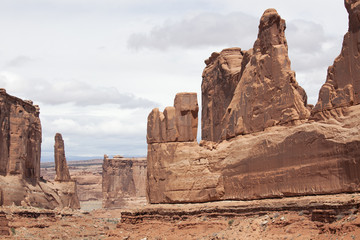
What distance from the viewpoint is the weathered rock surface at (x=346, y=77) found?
25.8m

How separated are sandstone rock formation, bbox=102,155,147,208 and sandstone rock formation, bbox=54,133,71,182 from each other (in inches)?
989

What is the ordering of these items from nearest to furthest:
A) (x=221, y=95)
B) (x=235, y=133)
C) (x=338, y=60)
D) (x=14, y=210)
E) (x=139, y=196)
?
(x=338, y=60) < (x=235, y=133) < (x=221, y=95) < (x=14, y=210) < (x=139, y=196)

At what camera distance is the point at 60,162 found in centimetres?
7231

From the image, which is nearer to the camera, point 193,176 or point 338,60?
point 338,60

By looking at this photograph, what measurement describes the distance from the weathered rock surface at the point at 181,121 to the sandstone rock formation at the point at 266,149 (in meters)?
0.35

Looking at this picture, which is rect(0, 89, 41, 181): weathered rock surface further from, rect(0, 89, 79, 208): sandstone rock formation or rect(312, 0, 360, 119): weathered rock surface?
rect(312, 0, 360, 119): weathered rock surface

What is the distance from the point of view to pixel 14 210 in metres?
53.9

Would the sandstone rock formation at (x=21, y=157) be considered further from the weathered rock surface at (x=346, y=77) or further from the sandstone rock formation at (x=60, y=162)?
the weathered rock surface at (x=346, y=77)

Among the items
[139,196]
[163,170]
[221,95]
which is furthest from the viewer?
[139,196]

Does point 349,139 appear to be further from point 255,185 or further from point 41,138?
point 41,138

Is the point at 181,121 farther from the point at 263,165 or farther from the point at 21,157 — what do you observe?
the point at 21,157

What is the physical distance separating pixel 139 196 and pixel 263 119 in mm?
69951

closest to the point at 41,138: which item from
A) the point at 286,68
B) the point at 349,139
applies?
the point at 286,68

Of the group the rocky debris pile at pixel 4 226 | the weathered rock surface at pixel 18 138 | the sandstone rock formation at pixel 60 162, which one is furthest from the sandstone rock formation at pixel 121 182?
the rocky debris pile at pixel 4 226
